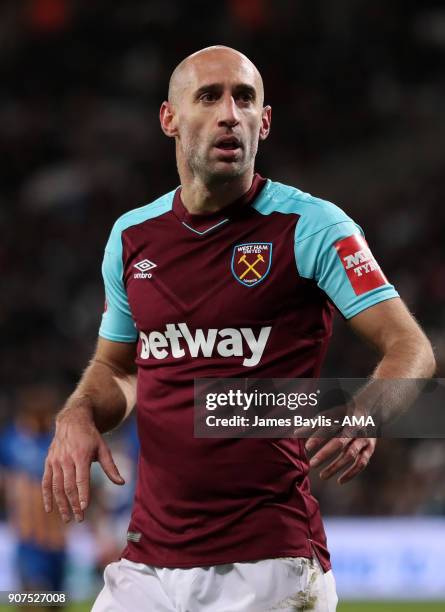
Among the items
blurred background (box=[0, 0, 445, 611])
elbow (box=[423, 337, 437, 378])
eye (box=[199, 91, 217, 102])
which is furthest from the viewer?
blurred background (box=[0, 0, 445, 611])

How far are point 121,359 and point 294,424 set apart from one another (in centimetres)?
80

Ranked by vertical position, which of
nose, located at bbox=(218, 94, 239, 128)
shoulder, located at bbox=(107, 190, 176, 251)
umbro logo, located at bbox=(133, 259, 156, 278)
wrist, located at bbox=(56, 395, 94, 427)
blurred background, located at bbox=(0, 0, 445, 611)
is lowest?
wrist, located at bbox=(56, 395, 94, 427)

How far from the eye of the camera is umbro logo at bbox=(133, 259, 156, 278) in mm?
3439

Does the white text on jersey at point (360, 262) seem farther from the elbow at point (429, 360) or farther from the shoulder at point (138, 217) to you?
the shoulder at point (138, 217)

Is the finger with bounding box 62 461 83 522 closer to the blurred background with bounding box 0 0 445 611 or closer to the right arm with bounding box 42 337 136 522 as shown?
the right arm with bounding box 42 337 136 522

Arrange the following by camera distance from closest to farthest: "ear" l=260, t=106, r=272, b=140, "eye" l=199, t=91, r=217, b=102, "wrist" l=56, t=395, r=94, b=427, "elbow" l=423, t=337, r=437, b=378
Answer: "elbow" l=423, t=337, r=437, b=378, "wrist" l=56, t=395, r=94, b=427, "eye" l=199, t=91, r=217, b=102, "ear" l=260, t=106, r=272, b=140

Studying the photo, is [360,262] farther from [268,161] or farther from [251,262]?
[268,161]

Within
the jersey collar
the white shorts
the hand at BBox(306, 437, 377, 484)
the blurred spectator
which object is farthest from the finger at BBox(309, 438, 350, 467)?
the blurred spectator

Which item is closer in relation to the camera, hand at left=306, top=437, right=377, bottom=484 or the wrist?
hand at left=306, top=437, right=377, bottom=484

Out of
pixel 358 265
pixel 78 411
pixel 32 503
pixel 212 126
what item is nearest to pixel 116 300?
pixel 78 411

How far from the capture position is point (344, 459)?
108 inches

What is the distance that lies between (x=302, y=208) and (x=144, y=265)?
1.73 feet

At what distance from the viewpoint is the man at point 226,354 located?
309 centimetres

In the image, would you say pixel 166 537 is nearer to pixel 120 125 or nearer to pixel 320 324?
pixel 320 324
